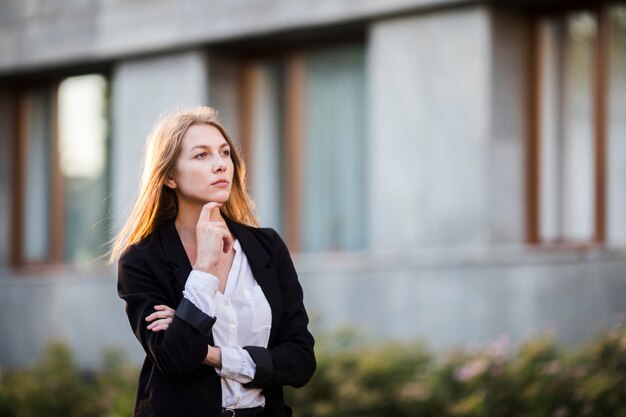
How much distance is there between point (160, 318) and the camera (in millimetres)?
4121

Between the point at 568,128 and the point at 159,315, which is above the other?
the point at 568,128

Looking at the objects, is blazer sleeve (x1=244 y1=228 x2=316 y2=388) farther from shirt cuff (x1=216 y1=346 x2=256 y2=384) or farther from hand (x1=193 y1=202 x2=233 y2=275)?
hand (x1=193 y1=202 x2=233 y2=275)

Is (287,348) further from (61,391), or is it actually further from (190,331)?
(61,391)

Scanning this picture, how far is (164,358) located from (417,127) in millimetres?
8863

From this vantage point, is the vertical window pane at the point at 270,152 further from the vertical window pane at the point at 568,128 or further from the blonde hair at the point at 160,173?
the blonde hair at the point at 160,173

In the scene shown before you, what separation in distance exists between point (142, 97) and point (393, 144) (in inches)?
142

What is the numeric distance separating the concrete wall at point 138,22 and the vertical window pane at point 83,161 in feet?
2.11

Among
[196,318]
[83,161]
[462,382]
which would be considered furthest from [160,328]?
[83,161]

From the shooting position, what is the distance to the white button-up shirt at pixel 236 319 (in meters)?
4.12

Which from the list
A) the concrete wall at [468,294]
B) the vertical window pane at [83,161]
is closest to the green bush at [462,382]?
the concrete wall at [468,294]

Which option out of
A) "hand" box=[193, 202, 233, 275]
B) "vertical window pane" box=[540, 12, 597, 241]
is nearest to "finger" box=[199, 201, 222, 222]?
"hand" box=[193, 202, 233, 275]

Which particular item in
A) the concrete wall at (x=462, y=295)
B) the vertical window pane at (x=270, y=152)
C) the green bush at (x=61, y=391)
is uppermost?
the vertical window pane at (x=270, y=152)

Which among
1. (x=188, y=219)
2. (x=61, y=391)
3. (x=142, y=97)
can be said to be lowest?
(x=61, y=391)

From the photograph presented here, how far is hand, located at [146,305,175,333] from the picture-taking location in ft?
13.4
